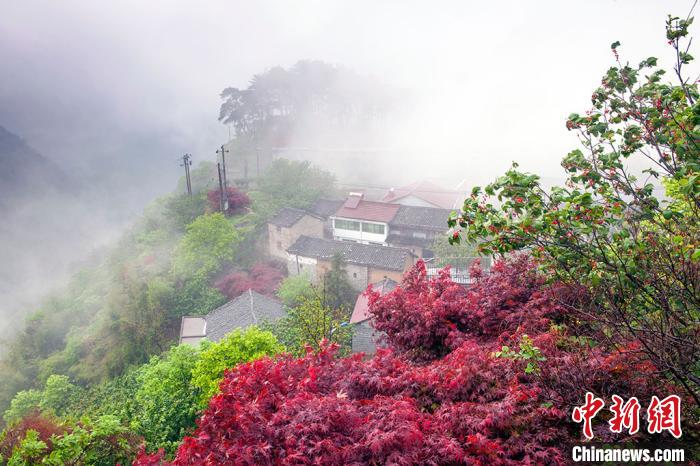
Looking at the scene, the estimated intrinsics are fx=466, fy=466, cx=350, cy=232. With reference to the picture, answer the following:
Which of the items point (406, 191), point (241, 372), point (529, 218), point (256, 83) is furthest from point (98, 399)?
point (256, 83)

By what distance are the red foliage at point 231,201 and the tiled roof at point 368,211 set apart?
317 inches

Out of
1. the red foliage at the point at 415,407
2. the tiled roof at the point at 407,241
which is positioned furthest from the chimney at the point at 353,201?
the red foliage at the point at 415,407

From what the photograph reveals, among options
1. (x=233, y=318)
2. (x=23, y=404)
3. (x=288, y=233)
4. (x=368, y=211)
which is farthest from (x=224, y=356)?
(x=368, y=211)

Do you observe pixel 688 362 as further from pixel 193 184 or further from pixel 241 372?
pixel 193 184

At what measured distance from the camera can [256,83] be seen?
53.4 m

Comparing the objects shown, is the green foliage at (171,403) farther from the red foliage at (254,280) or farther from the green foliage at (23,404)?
the red foliage at (254,280)

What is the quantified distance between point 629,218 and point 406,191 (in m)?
29.7

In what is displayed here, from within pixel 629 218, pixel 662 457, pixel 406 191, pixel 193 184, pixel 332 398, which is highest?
pixel 193 184

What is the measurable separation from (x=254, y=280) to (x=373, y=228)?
820 centimetres

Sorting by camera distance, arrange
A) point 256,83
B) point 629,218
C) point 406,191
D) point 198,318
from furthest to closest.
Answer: point 256,83 < point 406,191 < point 198,318 < point 629,218

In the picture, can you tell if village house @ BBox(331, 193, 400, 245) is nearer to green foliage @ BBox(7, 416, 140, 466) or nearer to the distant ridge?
green foliage @ BBox(7, 416, 140, 466)

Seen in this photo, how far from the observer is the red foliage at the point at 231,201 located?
34000 mm

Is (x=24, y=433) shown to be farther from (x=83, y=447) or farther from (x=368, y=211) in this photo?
(x=368, y=211)

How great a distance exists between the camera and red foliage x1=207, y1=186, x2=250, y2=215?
3400 cm
